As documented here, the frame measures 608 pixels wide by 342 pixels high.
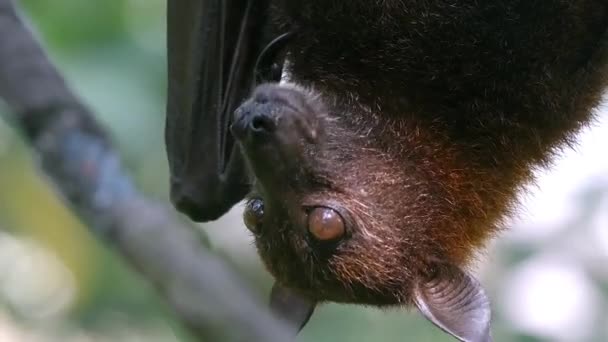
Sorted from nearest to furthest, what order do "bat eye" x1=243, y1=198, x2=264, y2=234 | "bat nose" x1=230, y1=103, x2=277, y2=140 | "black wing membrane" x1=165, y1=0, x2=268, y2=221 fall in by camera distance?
1. "bat nose" x1=230, y1=103, x2=277, y2=140
2. "bat eye" x1=243, y1=198, x2=264, y2=234
3. "black wing membrane" x1=165, y1=0, x2=268, y2=221

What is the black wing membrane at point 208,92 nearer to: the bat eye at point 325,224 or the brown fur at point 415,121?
the brown fur at point 415,121

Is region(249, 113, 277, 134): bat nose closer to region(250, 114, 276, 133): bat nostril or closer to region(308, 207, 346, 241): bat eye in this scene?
region(250, 114, 276, 133): bat nostril

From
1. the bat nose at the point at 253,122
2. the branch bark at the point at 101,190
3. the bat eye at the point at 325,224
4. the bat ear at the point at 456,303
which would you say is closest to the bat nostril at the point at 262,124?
the bat nose at the point at 253,122

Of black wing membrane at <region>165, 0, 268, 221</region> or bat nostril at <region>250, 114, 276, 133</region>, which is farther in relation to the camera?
black wing membrane at <region>165, 0, 268, 221</region>

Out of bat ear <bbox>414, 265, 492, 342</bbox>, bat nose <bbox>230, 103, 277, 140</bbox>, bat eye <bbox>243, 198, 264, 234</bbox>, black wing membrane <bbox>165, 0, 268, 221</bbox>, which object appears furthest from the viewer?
black wing membrane <bbox>165, 0, 268, 221</bbox>

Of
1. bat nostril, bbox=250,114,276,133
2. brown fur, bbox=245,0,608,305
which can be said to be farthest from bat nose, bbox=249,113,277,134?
brown fur, bbox=245,0,608,305

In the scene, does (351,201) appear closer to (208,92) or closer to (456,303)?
(456,303)
